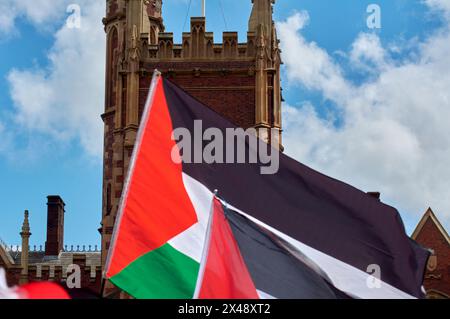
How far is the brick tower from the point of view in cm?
2891

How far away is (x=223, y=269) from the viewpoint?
11.4 metres

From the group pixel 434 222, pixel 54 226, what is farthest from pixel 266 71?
pixel 54 226

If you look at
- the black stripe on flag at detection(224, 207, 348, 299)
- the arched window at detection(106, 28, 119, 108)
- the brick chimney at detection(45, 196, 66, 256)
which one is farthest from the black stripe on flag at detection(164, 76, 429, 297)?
the brick chimney at detection(45, 196, 66, 256)

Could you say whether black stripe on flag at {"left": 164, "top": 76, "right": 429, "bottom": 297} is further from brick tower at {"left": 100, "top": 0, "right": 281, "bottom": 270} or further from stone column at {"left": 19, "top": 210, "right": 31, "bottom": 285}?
stone column at {"left": 19, "top": 210, "right": 31, "bottom": 285}

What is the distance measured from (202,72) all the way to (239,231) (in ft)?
58.0

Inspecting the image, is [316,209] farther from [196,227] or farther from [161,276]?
[161,276]

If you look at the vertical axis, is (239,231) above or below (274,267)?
above

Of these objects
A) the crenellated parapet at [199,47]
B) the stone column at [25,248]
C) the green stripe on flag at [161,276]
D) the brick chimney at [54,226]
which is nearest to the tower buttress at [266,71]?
the crenellated parapet at [199,47]

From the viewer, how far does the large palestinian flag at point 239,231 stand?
451 inches

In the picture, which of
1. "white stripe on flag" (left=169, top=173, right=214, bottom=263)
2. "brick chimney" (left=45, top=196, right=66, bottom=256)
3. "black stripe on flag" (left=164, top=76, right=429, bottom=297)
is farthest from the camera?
"brick chimney" (left=45, top=196, right=66, bottom=256)

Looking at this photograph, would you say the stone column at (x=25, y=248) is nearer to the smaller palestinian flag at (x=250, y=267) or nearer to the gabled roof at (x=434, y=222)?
the gabled roof at (x=434, y=222)

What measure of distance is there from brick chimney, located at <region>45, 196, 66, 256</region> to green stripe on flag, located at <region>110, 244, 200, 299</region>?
27.5 metres

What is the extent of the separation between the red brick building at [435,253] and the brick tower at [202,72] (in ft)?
18.2
